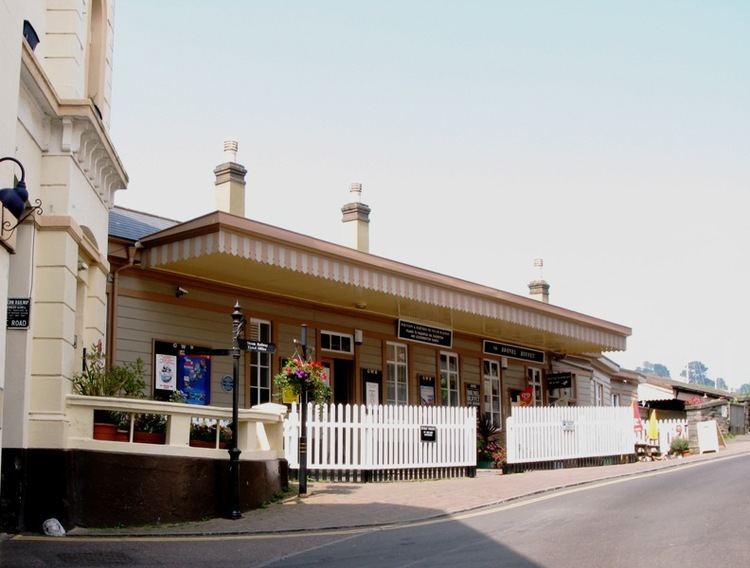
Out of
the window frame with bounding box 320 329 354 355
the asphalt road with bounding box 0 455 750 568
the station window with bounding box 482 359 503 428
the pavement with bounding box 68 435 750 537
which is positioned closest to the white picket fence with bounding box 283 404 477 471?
the pavement with bounding box 68 435 750 537

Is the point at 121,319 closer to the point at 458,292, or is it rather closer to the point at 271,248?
the point at 271,248

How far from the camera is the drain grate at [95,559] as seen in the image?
8617 millimetres

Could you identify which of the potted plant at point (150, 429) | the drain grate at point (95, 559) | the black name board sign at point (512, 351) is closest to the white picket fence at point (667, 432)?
the black name board sign at point (512, 351)

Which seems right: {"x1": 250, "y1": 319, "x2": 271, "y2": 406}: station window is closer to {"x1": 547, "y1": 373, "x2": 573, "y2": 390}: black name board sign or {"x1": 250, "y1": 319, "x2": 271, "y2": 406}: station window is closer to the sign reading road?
the sign reading road

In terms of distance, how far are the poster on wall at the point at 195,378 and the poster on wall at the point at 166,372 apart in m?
0.09

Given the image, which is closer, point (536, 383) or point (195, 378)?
point (195, 378)

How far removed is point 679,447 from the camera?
990 inches

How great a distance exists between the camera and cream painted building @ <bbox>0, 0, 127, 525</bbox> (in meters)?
9.63

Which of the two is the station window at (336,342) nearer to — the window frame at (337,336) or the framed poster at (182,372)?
the window frame at (337,336)

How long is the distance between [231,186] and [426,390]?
294 inches

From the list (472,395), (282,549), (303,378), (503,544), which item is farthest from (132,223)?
(472,395)

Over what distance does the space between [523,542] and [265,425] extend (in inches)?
206

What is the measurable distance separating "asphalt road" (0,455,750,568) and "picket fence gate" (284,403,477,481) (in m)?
4.25

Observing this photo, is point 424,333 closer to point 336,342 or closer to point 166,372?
point 336,342
